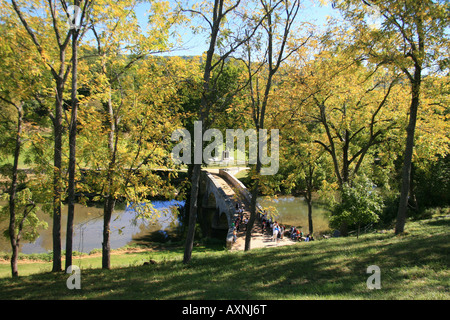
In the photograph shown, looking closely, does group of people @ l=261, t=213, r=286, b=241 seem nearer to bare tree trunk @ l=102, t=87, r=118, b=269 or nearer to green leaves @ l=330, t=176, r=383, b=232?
green leaves @ l=330, t=176, r=383, b=232

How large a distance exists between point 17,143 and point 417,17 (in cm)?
1401

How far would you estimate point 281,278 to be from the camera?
23.6ft

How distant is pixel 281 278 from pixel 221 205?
22.3 meters

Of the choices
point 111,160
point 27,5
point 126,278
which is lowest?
point 126,278

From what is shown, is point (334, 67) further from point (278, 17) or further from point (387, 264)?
point (387, 264)

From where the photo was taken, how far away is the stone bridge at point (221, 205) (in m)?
25.1

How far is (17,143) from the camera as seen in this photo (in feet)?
37.3

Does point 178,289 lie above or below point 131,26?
below

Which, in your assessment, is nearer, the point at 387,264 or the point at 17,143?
the point at 387,264

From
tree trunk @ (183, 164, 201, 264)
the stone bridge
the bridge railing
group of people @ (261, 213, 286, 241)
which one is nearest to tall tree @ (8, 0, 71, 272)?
tree trunk @ (183, 164, 201, 264)

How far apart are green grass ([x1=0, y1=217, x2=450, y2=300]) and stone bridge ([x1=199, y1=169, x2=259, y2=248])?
914cm
